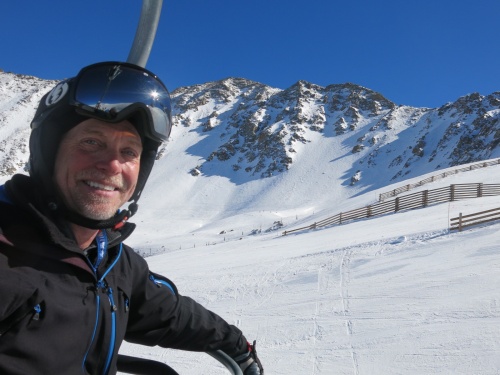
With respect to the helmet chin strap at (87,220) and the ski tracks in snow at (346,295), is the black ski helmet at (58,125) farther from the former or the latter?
the ski tracks in snow at (346,295)

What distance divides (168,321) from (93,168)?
3.52 ft

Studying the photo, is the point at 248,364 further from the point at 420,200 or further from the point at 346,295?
the point at 420,200

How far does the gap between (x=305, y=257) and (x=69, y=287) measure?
12828mm

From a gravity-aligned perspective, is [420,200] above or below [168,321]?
above

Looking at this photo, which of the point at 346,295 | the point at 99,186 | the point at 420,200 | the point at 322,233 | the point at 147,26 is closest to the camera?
the point at 147,26

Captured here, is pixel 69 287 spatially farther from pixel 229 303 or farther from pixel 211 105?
pixel 211 105

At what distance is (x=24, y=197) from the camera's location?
5.11ft

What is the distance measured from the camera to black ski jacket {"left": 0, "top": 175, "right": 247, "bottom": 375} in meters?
1.37

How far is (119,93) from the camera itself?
1.84 metres

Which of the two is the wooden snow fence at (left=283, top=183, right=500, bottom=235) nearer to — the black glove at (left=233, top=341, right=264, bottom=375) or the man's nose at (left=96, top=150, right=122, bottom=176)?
the black glove at (left=233, top=341, right=264, bottom=375)

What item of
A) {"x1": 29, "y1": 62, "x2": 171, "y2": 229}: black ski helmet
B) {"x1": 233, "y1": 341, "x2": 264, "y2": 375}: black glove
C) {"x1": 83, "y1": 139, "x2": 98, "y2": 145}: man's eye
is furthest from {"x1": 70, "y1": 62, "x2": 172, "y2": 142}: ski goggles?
{"x1": 233, "y1": 341, "x2": 264, "y2": 375}: black glove

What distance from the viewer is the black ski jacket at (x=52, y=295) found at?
1.37 metres

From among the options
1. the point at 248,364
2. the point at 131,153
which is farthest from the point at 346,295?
the point at 131,153

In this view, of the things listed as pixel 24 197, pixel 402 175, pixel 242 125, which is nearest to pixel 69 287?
pixel 24 197
